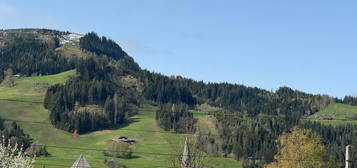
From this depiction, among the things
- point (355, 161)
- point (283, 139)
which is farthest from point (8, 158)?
point (355, 161)

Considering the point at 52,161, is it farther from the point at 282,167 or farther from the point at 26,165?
the point at 26,165

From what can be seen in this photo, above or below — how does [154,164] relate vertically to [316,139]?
below

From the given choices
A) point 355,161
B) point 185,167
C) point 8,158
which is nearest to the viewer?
point 8,158

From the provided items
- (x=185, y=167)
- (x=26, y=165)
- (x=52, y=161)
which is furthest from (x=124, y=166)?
(x=26, y=165)

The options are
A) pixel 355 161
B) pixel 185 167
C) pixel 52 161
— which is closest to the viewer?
pixel 185 167

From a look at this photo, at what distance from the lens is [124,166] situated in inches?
7323

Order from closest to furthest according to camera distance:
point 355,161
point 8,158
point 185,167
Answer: point 8,158 < point 185,167 < point 355,161

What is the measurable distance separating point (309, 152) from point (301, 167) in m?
4.61

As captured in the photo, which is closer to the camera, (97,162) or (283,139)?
(283,139)

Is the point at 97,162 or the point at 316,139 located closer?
the point at 316,139

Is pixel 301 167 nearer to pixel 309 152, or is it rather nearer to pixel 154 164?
pixel 309 152

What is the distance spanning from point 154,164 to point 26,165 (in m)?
154

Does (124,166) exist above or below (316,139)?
below

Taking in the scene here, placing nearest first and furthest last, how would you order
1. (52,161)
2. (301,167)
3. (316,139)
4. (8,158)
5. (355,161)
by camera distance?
1. (8,158)
2. (301,167)
3. (316,139)
4. (52,161)
5. (355,161)
